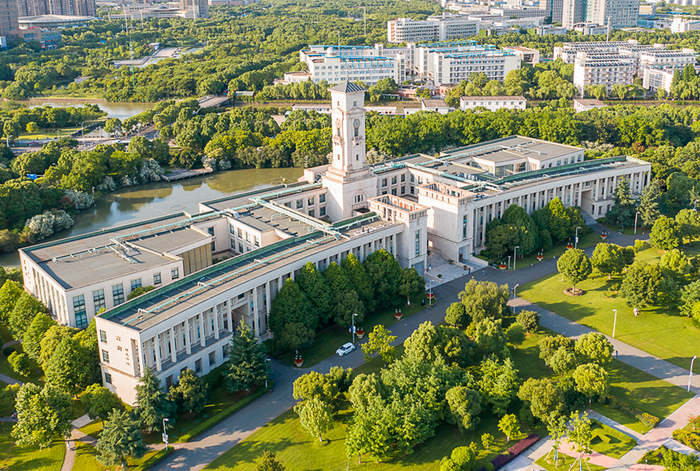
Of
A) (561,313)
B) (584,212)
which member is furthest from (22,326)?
(584,212)

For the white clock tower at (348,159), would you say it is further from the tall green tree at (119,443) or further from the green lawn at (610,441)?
the tall green tree at (119,443)

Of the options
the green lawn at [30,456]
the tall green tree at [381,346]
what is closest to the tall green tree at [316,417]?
the tall green tree at [381,346]

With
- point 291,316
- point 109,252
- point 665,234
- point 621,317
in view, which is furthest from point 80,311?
point 665,234

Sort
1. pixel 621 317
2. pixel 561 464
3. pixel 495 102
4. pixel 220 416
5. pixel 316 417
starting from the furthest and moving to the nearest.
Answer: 1. pixel 495 102
2. pixel 621 317
3. pixel 220 416
4. pixel 316 417
5. pixel 561 464

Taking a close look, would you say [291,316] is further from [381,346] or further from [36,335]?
[36,335]

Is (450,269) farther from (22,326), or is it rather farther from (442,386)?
(22,326)

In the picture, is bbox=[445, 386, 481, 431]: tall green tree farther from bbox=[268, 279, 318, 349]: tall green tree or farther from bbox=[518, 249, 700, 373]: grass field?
bbox=[518, 249, 700, 373]: grass field
